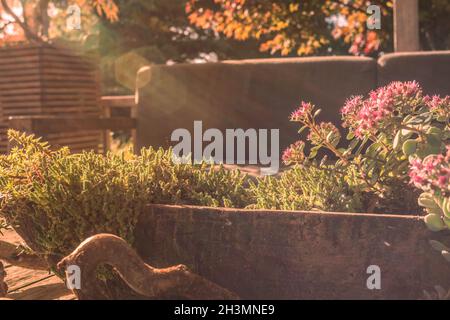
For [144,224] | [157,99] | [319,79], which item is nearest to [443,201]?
[144,224]

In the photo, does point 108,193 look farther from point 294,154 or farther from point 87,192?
point 294,154

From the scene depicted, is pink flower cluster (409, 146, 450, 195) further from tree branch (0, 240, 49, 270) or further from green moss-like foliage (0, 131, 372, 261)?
tree branch (0, 240, 49, 270)

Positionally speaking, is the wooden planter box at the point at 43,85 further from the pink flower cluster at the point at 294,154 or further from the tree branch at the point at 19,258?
the pink flower cluster at the point at 294,154

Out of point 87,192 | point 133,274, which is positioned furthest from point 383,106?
point 87,192

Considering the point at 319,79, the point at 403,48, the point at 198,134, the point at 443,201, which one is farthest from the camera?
the point at 403,48

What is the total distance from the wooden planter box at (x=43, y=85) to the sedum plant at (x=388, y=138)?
13.2ft

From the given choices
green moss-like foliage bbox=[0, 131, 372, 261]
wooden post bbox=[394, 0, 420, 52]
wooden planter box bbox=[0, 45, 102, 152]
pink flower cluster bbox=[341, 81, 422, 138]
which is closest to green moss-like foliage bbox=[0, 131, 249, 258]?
green moss-like foliage bbox=[0, 131, 372, 261]

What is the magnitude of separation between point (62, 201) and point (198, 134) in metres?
2.74

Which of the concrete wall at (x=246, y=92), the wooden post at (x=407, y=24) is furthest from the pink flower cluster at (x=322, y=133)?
the wooden post at (x=407, y=24)

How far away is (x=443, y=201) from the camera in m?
1.84

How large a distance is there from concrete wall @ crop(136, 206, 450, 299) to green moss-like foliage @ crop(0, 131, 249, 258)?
148mm

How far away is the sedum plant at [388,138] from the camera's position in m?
2.11
